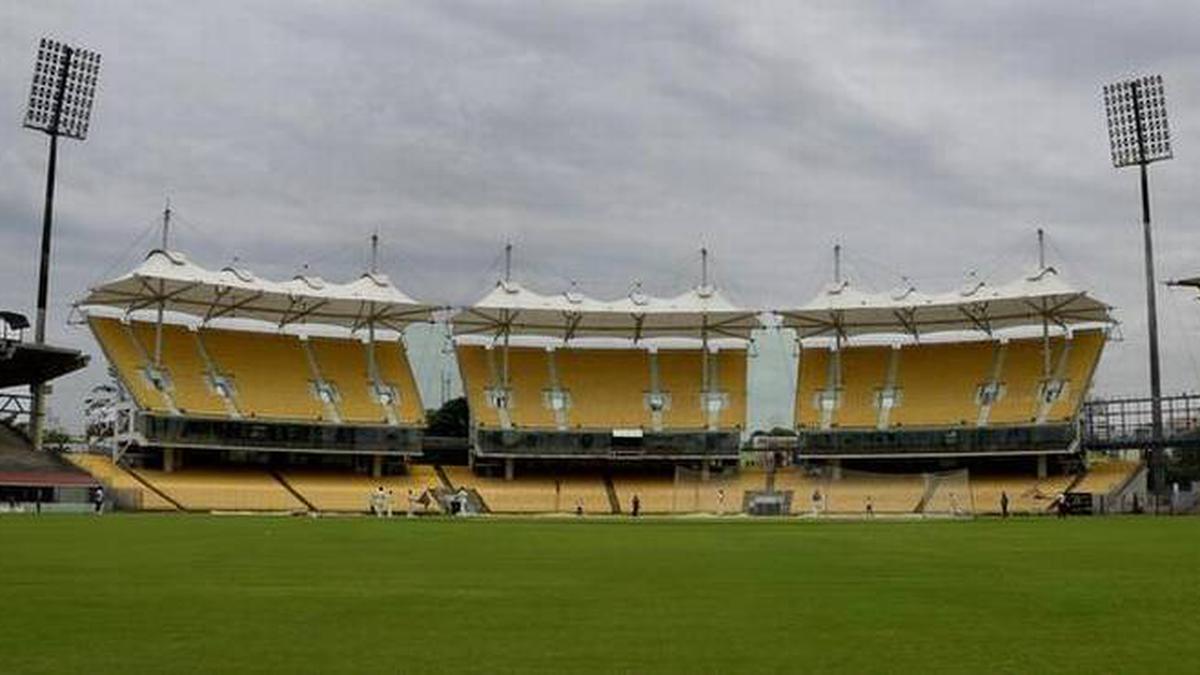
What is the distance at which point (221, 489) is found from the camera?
64438mm

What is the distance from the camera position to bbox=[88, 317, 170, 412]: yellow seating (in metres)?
68.4

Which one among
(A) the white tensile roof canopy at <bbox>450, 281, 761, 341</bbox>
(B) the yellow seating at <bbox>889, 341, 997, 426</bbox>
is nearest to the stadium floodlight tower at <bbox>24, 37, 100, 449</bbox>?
(A) the white tensile roof canopy at <bbox>450, 281, 761, 341</bbox>

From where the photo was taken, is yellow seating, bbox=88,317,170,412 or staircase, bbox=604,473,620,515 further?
staircase, bbox=604,473,620,515

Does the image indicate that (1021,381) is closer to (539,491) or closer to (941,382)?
(941,382)

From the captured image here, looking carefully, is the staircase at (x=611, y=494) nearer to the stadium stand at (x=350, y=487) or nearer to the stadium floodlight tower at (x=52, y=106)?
the stadium stand at (x=350, y=487)

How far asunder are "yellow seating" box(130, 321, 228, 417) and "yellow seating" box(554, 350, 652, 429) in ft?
68.9

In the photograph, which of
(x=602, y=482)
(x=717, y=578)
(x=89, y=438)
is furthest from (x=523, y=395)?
(x=717, y=578)

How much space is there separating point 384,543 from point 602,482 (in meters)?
45.6

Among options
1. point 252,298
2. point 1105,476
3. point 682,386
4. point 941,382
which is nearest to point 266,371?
point 252,298

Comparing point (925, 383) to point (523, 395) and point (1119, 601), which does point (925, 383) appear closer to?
point (523, 395)

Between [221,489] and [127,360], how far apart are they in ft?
36.6

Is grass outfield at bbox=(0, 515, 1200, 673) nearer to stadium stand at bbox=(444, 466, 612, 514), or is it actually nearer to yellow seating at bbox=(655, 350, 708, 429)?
stadium stand at bbox=(444, 466, 612, 514)

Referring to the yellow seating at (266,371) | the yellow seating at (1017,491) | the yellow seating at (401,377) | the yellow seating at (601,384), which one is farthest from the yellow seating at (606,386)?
the yellow seating at (1017,491)

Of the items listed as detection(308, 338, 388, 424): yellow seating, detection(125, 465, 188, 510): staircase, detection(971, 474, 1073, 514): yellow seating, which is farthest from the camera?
detection(308, 338, 388, 424): yellow seating
